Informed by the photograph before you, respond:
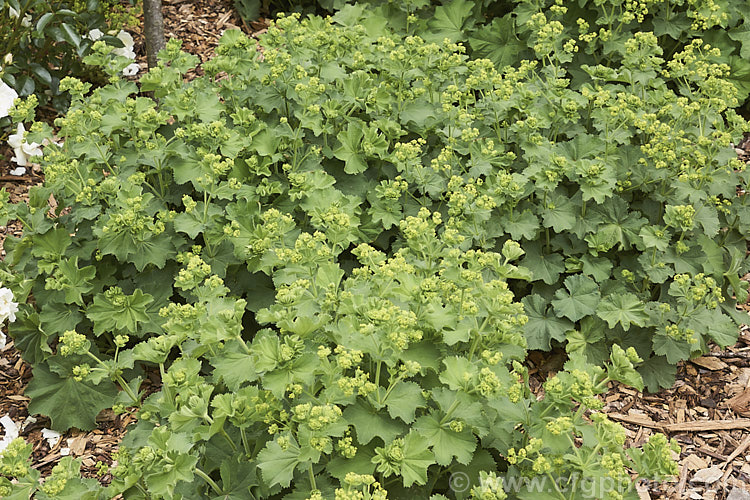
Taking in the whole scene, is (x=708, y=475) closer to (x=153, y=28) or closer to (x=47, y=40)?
(x=153, y=28)

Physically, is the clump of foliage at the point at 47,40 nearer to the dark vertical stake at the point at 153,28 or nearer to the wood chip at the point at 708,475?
the dark vertical stake at the point at 153,28

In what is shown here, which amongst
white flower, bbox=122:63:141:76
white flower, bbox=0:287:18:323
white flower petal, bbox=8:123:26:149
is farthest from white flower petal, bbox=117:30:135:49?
white flower, bbox=0:287:18:323

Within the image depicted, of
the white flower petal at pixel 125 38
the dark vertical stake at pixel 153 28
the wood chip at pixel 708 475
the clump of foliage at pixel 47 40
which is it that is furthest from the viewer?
the white flower petal at pixel 125 38

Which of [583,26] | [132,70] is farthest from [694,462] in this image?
[132,70]

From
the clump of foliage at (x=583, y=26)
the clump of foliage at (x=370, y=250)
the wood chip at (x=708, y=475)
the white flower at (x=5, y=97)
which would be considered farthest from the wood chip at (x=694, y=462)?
the white flower at (x=5, y=97)

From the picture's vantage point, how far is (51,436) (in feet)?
11.7

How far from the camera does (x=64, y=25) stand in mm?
4711

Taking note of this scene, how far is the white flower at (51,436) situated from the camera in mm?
3559

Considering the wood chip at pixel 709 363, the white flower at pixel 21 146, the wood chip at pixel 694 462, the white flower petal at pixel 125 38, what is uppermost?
the white flower petal at pixel 125 38

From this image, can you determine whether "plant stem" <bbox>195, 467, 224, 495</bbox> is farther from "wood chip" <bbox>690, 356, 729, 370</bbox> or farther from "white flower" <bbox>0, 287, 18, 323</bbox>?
"wood chip" <bbox>690, 356, 729, 370</bbox>

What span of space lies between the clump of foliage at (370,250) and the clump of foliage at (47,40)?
3.01 feet

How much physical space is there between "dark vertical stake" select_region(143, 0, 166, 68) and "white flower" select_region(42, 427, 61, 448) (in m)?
2.67

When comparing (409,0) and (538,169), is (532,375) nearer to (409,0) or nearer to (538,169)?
(538,169)

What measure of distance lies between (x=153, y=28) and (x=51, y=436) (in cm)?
289
